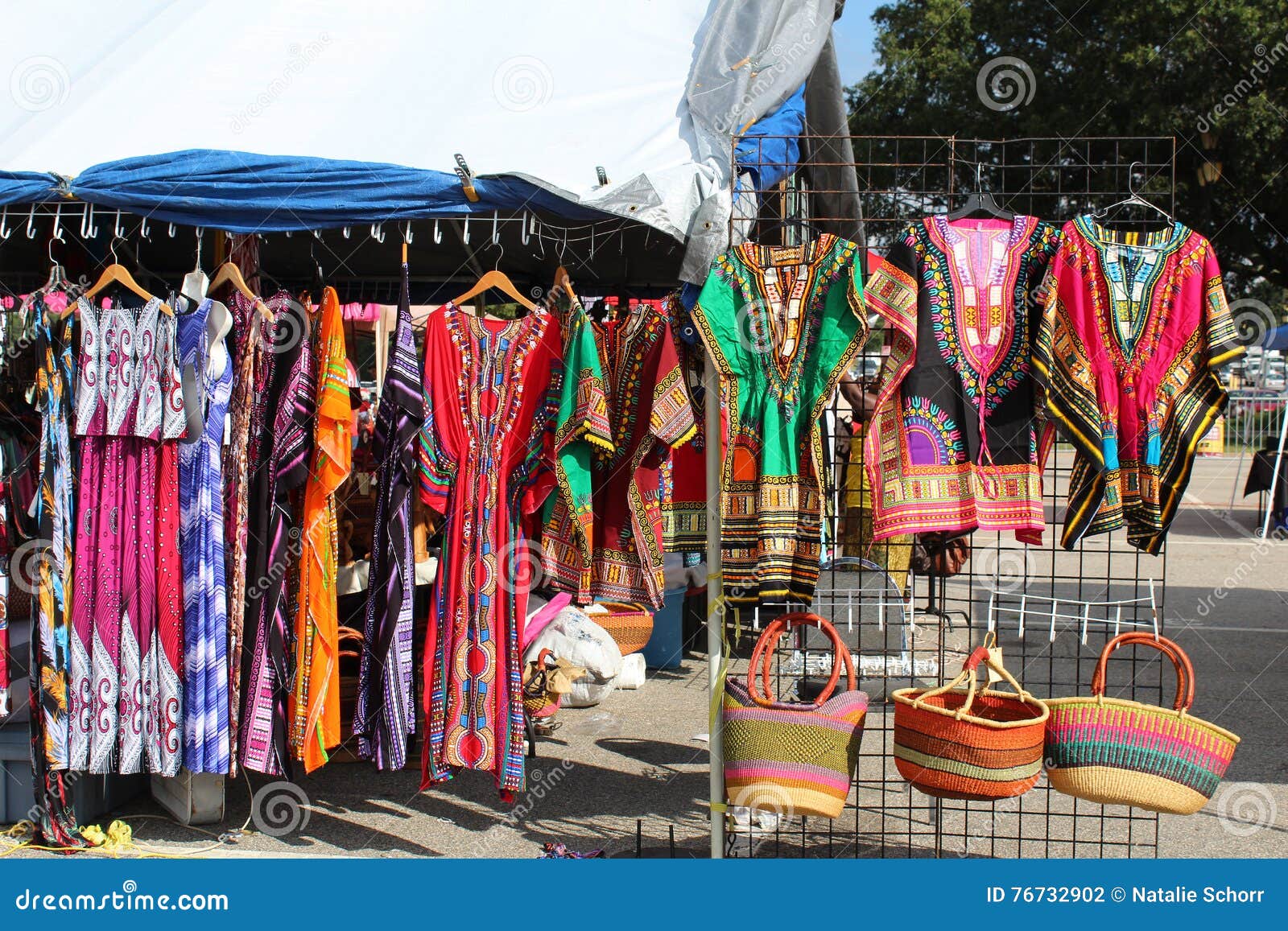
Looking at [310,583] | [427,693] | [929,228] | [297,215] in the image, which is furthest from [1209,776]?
[297,215]

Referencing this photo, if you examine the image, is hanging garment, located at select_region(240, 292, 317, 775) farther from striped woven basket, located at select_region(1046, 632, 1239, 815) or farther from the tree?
the tree

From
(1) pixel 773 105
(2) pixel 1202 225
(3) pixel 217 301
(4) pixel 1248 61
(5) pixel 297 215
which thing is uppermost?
(4) pixel 1248 61

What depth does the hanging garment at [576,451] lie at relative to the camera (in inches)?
139

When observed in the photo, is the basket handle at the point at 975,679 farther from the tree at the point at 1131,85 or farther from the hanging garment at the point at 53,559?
the tree at the point at 1131,85

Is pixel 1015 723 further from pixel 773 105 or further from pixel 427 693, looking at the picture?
pixel 773 105

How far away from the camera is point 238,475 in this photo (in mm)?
3732

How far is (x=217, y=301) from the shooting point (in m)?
3.73

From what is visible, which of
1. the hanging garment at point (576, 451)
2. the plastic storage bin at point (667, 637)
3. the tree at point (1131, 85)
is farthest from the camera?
the tree at point (1131, 85)

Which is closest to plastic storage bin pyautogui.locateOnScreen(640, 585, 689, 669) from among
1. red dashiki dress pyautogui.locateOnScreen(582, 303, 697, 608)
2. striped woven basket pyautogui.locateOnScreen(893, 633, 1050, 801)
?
red dashiki dress pyautogui.locateOnScreen(582, 303, 697, 608)

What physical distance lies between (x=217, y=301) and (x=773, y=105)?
1.95 m

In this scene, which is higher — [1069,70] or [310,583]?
[1069,70]

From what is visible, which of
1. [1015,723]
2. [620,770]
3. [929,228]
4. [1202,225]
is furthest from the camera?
[1202,225]

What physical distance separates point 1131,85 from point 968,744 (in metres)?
13.7

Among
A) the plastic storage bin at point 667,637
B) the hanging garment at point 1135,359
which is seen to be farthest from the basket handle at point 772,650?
the plastic storage bin at point 667,637
